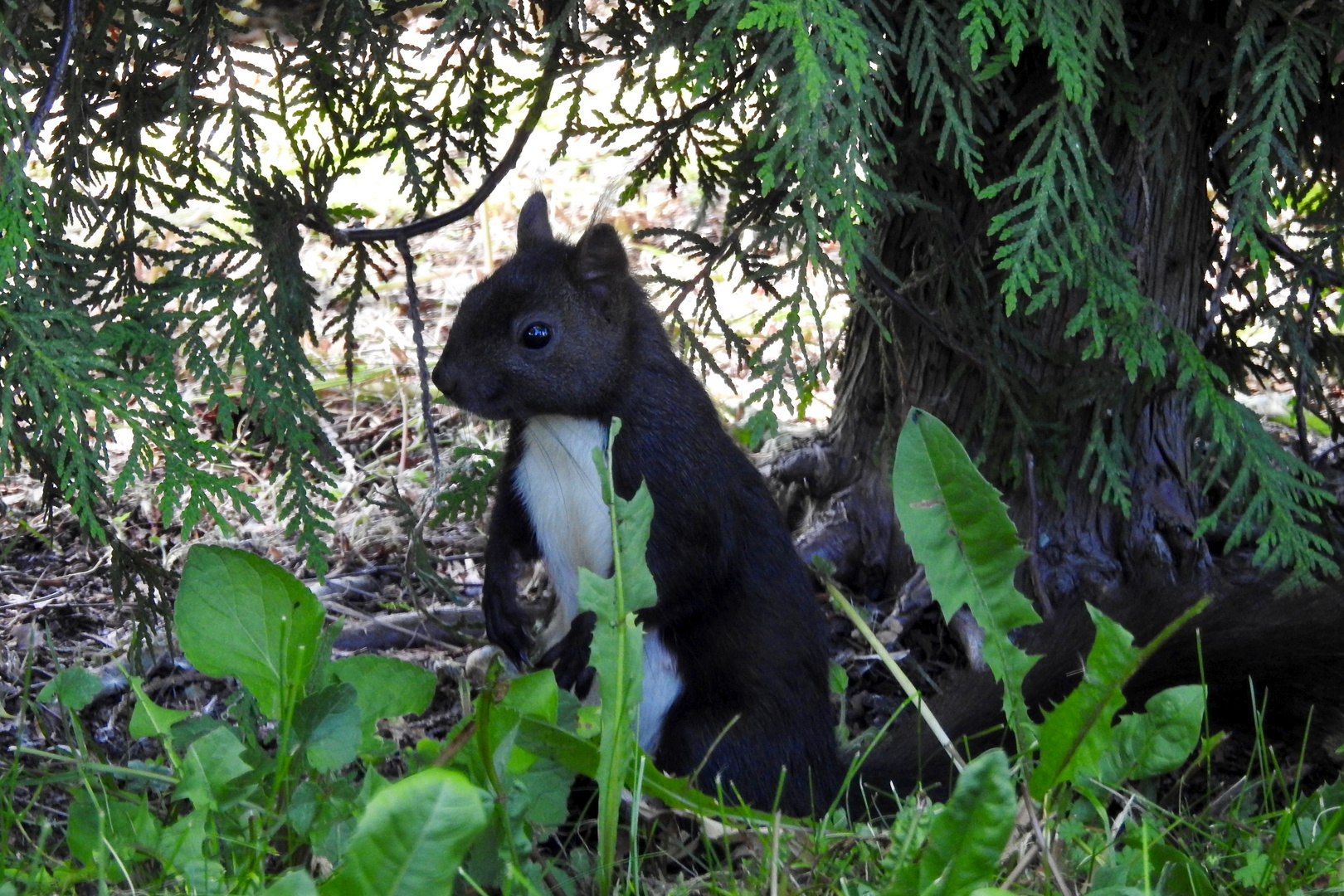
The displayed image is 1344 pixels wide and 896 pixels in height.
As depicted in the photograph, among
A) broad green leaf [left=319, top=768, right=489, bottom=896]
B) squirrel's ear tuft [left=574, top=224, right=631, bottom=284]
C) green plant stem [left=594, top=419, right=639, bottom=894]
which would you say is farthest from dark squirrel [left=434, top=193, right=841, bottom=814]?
broad green leaf [left=319, top=768, right=489, bottom=896]

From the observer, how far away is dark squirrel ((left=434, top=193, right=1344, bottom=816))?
2.25m

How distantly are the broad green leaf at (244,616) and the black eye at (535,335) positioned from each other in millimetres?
832

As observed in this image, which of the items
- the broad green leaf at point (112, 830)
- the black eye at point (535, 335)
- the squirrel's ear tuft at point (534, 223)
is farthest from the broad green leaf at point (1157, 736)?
the squirrel's ear tuft at point (534, 223)

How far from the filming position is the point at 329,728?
4.76 ft

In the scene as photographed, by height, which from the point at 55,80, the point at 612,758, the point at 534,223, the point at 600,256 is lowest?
the point at 612,758

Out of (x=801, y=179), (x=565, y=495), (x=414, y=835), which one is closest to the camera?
(x=414, y=835)

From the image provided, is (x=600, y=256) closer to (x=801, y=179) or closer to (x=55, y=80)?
(x=801, y=179)

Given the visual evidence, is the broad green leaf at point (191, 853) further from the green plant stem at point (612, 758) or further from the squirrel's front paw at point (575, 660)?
the squirrel's front paw at point (575, 660)

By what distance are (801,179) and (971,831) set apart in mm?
1038

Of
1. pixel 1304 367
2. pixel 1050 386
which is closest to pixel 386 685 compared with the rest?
pixel 1050 386

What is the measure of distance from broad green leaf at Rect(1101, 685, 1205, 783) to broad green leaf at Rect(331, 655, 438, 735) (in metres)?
0.80

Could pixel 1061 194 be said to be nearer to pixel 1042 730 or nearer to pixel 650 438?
pixel 650 438

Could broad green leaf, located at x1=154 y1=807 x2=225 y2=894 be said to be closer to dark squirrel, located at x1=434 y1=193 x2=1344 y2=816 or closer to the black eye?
dark squirrel, located at x1=434 y1=193 x2=1344 y2=816

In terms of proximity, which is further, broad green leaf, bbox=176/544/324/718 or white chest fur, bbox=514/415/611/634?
white chest fur, bbox=514/415/611/634
